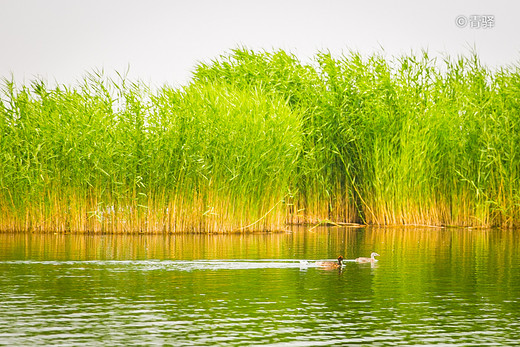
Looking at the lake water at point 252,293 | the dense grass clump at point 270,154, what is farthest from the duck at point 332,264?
the dense grass clump at point 270,154

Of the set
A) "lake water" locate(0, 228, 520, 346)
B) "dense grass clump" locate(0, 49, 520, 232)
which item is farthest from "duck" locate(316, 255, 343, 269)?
"dense grass clump" locate(0, 49, 520, 232)

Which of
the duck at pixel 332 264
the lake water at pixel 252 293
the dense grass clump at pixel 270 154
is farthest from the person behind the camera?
the dense grass clump at pixel 270 154

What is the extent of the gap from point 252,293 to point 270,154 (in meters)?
10.8

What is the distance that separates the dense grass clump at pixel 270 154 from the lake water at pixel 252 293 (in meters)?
1.80

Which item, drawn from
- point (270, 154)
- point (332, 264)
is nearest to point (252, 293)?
point (332, 264)

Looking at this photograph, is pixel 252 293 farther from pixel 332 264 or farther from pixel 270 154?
pixel 270 154

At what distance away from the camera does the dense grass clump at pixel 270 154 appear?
22156 mm

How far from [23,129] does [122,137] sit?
2.79 meters

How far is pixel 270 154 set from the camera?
23094 millimetres

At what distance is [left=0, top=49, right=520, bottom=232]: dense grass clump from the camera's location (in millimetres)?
22156

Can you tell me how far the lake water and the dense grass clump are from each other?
1.80 meters

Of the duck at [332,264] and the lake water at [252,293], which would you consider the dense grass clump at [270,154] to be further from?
the duck at [332,264]

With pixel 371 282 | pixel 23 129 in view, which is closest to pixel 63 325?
pixel 371 282

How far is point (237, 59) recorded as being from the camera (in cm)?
3262
